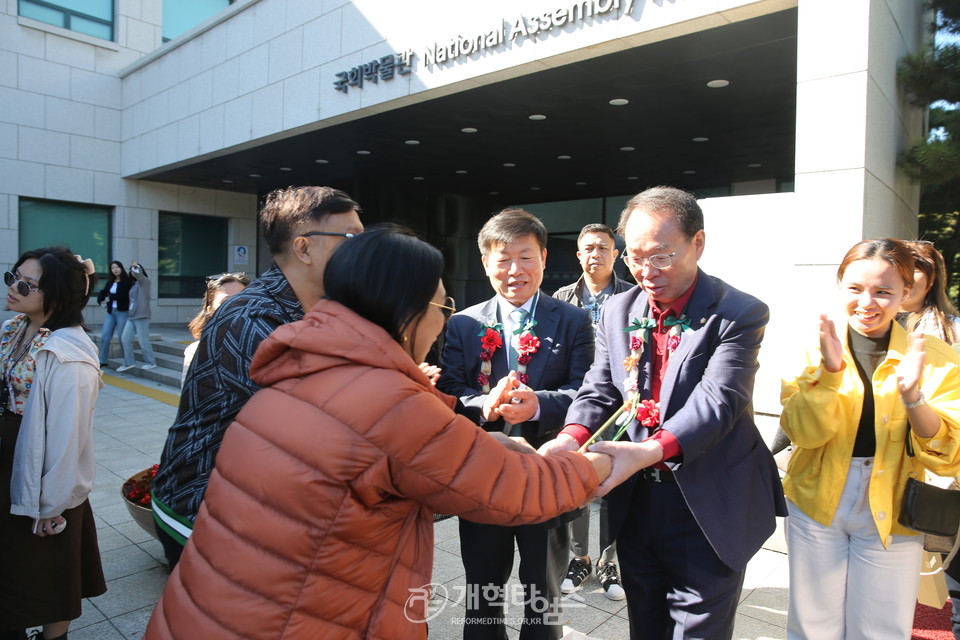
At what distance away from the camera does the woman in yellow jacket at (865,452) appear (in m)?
2.18

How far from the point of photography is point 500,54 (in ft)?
25.6

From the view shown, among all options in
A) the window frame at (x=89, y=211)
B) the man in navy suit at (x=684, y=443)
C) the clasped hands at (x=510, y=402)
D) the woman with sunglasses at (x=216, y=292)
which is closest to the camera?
the man in navy suit at (x=684, y=443)

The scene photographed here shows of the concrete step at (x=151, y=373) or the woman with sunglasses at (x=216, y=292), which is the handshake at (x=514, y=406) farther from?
the concrete step at (x=151, y=373)

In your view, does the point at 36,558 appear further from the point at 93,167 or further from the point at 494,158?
the point at 93,167

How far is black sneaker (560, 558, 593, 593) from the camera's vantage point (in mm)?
3484

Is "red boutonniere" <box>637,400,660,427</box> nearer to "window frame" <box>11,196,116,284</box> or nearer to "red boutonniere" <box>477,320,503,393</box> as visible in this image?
"red boutonniere" <box>477,320,503,393</box>

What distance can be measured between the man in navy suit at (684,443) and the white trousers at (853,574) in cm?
37

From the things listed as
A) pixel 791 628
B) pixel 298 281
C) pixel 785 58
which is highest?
pixel 785 58

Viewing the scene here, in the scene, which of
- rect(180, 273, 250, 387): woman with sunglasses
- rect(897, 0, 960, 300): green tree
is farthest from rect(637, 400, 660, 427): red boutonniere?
rect(897, 0, 960, 300): green tree

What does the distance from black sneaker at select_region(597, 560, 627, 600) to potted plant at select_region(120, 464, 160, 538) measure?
2.50 m

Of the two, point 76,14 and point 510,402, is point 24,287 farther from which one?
point 76,14

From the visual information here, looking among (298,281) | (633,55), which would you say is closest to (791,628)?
(298,281)

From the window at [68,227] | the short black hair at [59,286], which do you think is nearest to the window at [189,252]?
the window at [68,227]

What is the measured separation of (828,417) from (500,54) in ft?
22.4
